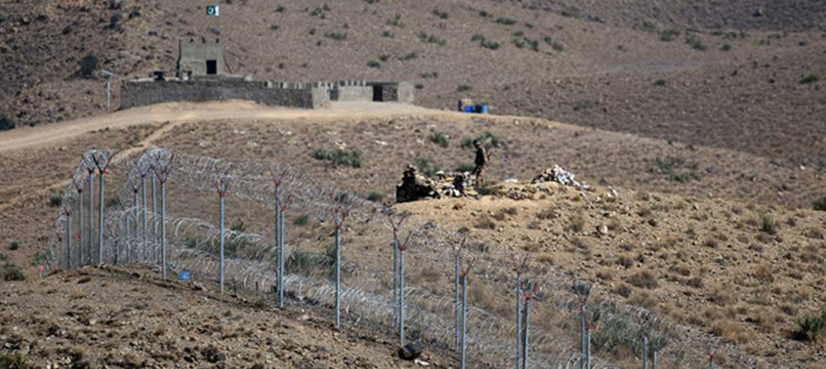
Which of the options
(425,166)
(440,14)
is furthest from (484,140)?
(440,14)

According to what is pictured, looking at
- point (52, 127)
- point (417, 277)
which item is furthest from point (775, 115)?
point (417, 277)

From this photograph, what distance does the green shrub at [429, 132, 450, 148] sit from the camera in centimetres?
5091

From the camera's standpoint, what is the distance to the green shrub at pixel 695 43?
9119 centimetres

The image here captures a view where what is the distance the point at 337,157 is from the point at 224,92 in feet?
26.6

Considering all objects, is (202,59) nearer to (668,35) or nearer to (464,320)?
(464,320)

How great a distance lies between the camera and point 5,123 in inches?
2532

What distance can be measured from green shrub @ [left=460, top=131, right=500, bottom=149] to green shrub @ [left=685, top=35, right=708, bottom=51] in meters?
42.5

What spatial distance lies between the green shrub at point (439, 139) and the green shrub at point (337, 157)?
4183mm

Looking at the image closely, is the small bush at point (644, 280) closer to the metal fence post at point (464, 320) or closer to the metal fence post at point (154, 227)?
the metal fence post at point (464, 320)

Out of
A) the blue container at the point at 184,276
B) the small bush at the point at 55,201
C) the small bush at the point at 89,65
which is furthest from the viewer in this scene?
the small bush at the point at 89,65

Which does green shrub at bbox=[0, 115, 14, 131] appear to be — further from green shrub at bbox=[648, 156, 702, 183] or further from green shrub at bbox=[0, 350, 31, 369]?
green shrub at bbox=[0, 350, 31, 369]

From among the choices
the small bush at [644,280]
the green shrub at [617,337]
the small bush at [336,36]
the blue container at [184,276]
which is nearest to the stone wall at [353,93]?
the small bush at [336,36]

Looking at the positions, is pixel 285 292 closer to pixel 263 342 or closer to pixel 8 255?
pixel 263 342

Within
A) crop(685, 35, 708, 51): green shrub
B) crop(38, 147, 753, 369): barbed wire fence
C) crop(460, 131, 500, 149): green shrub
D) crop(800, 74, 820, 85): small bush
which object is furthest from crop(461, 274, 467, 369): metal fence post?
crop(685, 35, 708, 51): green shrub
